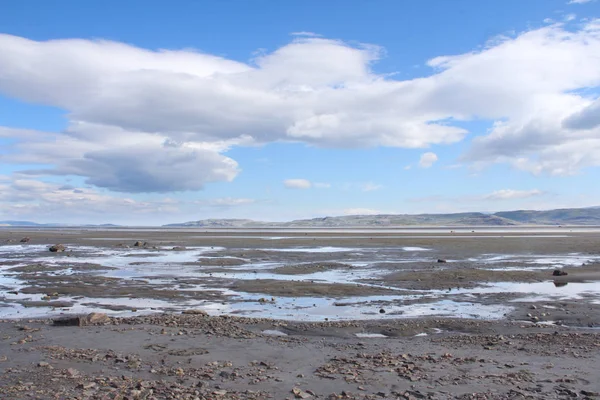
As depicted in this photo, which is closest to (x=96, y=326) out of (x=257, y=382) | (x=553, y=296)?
(x=257, y=382)

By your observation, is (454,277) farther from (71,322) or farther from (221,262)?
(71,322)

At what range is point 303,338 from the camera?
14141mm

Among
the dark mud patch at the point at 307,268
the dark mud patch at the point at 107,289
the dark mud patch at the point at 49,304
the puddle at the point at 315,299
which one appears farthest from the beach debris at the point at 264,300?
the dark mud patch at the point at 307,268

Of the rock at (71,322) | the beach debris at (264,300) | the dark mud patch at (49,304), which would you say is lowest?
the beach debris at (264,300)

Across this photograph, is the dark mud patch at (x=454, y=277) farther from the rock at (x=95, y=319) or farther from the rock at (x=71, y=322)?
the rock at (x=71, y=322)

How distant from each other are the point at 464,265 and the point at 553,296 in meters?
14.3

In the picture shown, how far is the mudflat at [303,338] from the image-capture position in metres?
9.86

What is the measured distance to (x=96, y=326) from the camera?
15.3m

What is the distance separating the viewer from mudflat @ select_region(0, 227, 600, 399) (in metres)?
9.86

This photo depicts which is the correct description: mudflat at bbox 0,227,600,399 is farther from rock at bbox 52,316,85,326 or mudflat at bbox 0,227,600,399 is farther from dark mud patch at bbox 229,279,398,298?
rock at bbox 52,316,85,326

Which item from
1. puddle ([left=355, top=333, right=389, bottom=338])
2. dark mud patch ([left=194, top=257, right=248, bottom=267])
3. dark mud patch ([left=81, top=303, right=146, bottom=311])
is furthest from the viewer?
dark mud patch ([left=194, top=257, right=248, bottom=267])

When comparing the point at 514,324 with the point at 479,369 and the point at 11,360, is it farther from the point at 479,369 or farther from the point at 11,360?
the point at 11,360

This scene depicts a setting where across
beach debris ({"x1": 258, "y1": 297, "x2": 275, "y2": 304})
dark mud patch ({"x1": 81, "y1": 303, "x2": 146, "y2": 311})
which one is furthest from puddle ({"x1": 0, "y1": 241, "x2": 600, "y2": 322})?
beach debris ({"x1": 258, "y1": 297, "x2": 275, "y2": 304})

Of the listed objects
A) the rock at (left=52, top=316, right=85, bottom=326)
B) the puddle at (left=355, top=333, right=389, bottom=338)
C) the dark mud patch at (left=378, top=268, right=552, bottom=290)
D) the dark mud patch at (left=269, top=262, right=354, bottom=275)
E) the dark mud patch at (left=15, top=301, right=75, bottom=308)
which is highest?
the rock at (left=52, top=316, right=85, bottom=326)
